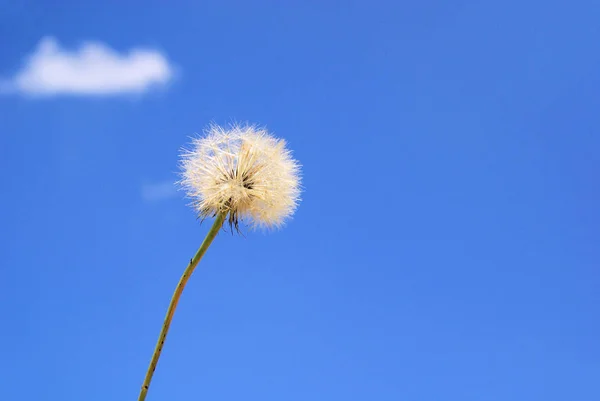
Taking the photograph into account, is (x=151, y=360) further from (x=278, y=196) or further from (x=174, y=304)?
(x=278, y=196)

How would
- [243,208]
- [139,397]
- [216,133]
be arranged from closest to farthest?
[139,397] < [243,208] < [216,133]

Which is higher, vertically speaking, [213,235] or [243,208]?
[243,208]

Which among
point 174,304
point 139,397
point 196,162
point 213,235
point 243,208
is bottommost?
point 139,397

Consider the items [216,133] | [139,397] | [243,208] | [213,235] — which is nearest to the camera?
[139,397]

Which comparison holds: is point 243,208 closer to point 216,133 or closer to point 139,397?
point 216,133

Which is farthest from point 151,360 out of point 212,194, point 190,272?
point 212,194

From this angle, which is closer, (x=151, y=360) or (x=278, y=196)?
(x=151, y=360)

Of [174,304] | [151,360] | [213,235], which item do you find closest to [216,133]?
[213,235]
